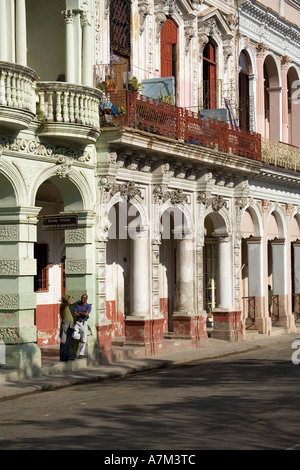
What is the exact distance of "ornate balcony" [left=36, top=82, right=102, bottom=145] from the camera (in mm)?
18484

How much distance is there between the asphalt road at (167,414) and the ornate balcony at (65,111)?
15.6ft

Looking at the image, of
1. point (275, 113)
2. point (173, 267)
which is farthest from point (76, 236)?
point (275, 113)

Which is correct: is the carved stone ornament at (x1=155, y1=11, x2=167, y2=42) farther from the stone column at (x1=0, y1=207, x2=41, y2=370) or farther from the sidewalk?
the stone column at (x1=0, y1=207, x2=41, y2=370)

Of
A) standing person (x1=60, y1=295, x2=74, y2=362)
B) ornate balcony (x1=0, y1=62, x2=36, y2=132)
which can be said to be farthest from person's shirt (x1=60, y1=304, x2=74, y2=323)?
ornate balcony (x1=0, y1=62, x2=36, y2=132)

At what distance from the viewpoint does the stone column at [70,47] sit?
19453mm

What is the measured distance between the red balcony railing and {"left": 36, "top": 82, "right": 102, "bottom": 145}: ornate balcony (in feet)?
4.31

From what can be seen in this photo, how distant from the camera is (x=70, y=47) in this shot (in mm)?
19469

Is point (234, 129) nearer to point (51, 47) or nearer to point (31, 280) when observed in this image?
point (51, 47)

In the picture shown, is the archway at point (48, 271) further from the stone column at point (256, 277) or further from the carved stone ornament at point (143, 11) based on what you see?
the stone column at point (256, 277)

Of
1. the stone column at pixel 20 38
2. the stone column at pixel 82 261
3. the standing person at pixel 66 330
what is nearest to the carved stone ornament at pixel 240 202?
the stone column at pixel 82 261

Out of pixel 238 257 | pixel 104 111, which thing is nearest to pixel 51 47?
pixel 104 111

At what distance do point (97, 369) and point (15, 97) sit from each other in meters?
5.71

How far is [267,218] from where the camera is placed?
29.9m

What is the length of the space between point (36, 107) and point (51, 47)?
2.34 metres
